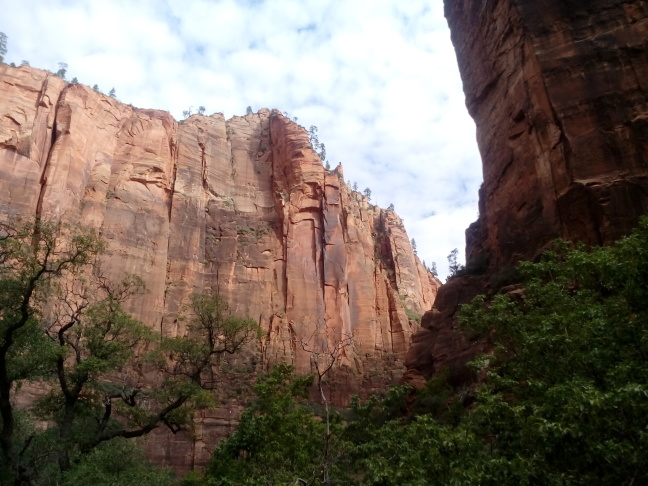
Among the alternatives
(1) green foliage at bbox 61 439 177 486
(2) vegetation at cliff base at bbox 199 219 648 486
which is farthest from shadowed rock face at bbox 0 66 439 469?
(2) vegetation at cliff base at bbox 199 219 648 486

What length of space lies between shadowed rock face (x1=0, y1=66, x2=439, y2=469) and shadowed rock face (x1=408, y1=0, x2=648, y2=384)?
53.9ft

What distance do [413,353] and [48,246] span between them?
21.7 metres

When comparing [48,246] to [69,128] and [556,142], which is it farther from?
[69,128]

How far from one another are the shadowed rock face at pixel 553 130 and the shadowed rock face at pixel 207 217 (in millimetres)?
16415

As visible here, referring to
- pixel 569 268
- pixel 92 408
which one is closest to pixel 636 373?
pixel 569 268

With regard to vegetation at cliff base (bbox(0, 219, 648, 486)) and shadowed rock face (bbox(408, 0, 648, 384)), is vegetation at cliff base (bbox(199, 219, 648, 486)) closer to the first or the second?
vegetation at cliff base (bbox(0, 219, 648, 486))

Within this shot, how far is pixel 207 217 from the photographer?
173 ft

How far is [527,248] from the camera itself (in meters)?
26.6

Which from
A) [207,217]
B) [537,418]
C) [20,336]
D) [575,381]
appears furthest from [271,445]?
[207,217]

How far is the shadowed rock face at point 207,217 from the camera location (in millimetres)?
42906

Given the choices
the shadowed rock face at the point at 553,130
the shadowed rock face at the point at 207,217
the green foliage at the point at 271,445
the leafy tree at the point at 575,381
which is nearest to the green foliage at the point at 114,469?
the green foliage at the point at 271,445

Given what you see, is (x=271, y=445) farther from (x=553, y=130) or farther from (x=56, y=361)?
(x=553, y=130)

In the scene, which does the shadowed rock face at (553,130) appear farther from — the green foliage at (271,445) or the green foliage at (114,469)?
the green foliage at (114,469)

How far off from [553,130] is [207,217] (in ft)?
115
